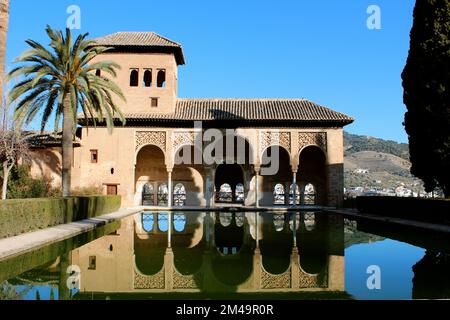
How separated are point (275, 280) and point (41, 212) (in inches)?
327

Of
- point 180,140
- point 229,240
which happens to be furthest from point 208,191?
point 229,240

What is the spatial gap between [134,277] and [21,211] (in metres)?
5.82

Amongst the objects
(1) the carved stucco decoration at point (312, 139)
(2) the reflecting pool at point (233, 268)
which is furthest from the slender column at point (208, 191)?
(2) the reflecting pool at point (233, 268)

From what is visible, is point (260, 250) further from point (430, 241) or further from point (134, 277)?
point (430, 241)

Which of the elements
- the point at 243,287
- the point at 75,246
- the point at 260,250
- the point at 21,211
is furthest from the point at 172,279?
the point at 21,211

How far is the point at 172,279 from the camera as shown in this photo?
630 centimetres

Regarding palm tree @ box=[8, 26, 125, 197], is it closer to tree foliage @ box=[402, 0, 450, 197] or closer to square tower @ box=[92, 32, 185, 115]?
square tower @ box=[92, 32, 185, 115]

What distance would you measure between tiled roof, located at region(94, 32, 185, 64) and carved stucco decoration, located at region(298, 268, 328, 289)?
21.6 metres

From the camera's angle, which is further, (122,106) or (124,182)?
(122,106)

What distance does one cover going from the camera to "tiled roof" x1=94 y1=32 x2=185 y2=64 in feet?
83.2

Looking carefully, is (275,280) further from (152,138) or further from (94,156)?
(94,156)

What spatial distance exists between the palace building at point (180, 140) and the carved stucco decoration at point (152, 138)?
0.06 m

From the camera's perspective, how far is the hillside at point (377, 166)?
88.3 m

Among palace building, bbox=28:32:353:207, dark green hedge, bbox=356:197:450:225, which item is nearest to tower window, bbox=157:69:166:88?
palace building, bbox=28:32:353:207
